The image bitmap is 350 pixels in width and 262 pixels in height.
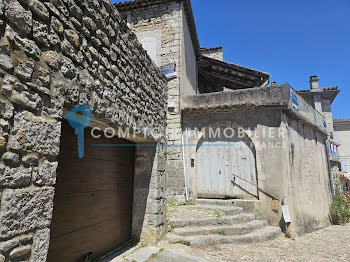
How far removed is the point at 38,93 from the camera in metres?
1.62

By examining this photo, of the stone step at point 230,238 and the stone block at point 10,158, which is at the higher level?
the stone block at point 10,158

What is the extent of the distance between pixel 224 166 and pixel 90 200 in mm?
4424

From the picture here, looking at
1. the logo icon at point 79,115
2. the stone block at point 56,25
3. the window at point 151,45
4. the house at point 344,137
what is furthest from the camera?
the house at point 344,137

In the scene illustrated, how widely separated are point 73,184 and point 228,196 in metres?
4.75

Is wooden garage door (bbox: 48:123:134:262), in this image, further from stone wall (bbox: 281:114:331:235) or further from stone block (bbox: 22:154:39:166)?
stone wall (bbox: 281:114:331:235)

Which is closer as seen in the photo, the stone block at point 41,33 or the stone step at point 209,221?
the stone block at point 41,33

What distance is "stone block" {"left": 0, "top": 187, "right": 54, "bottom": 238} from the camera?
135 centimetres

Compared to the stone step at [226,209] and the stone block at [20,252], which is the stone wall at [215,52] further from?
the stone block at [20,252]

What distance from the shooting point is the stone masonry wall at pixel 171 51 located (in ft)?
21.5

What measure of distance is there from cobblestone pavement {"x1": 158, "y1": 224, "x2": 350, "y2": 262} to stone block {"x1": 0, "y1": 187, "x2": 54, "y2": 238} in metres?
2.66

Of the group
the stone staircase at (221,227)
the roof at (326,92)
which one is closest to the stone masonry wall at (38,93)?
the stone staircase at (221,227)

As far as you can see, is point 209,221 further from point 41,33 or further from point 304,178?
point 41,33

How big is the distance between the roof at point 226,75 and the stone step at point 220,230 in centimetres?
683

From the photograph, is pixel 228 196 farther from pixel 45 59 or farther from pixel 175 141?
pixel 45 59
